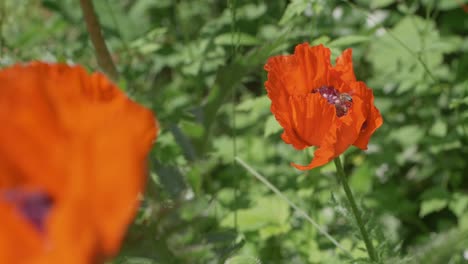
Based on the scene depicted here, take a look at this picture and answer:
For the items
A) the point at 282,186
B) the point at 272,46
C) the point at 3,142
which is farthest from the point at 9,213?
the point at 282,186

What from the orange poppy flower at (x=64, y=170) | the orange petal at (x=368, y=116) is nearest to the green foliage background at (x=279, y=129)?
the orange petal at (x=368, y=116)

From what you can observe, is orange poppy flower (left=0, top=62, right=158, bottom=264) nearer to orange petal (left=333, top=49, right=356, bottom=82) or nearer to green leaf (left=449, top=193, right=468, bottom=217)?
orange petal (left=333, top=49, right=356, bottom=82)

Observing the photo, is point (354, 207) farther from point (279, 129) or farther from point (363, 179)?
point (363, 179)

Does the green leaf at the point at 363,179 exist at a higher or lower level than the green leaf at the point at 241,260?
lower

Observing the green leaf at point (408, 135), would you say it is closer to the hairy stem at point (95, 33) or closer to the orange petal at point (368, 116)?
the hairy stem at point (95, 33)

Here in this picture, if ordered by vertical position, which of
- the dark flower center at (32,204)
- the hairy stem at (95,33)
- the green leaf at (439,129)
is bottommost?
the green leaf at (439,129)

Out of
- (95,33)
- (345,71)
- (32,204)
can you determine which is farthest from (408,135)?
(32,204)

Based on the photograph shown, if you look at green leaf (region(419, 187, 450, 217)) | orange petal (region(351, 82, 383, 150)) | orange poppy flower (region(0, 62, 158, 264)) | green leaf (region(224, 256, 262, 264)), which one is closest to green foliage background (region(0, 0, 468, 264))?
green leaf (region(419, 187, 450, 217))
